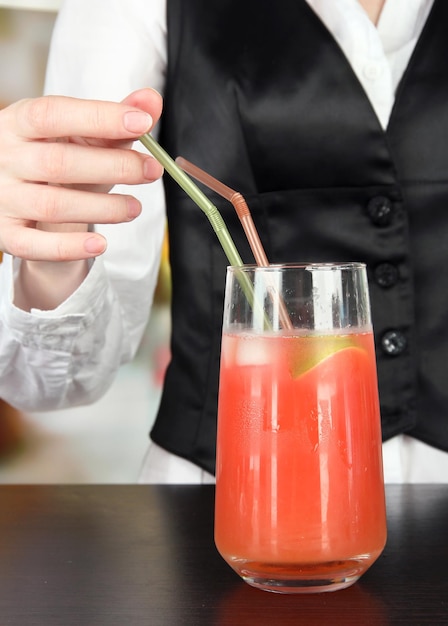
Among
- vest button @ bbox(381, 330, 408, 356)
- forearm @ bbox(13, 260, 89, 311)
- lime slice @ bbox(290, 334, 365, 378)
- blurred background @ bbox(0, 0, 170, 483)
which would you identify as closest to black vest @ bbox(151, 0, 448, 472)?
vest button @ bbox(381, 330, 408, 356)

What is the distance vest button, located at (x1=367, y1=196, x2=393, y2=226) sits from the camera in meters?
1.09

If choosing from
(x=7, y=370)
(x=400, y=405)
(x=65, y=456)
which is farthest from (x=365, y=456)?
(x=65, y=456)

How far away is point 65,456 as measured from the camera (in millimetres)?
1972

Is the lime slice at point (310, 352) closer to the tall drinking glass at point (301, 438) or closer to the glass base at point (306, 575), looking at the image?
the tall drinking glass at point (301, 438)

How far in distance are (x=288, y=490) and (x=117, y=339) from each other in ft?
2.20

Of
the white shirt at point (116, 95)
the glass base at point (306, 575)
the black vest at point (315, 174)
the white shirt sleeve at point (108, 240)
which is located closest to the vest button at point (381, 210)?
the black vest at point (315, 174)

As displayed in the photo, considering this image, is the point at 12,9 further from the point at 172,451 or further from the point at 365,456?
the point at 365,456

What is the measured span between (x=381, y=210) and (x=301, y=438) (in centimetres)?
59

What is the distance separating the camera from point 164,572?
0.62 metres

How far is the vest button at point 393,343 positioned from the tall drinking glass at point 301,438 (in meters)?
0.51

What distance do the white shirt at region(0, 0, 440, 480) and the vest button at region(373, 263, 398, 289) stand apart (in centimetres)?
19

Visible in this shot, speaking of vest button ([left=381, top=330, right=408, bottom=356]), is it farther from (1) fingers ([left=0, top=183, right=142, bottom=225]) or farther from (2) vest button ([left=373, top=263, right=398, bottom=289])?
(1) fingers ([left=0, top=183, right=142, bottom=225])

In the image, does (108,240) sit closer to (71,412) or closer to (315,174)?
(315,174)

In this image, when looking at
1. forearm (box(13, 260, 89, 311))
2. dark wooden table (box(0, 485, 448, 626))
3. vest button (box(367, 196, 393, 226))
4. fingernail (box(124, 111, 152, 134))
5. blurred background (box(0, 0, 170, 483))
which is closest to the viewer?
dark wooden table (box(0, 485, 448, 626))
